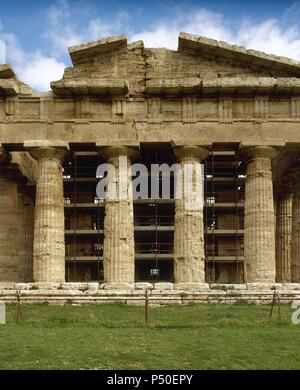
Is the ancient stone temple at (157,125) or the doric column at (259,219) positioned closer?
the doric column at (259,219)

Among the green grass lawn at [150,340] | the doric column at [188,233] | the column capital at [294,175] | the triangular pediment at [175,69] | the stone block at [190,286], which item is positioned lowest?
the green grass lawn at [150,340]

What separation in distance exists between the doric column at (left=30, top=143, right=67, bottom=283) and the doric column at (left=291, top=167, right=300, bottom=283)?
40.0 ft

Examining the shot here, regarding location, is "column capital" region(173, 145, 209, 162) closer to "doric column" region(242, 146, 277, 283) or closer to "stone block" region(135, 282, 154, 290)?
"doric column" region(242, 146, 277, 283)

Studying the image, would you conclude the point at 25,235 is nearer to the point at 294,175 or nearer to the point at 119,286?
the point at 119,286

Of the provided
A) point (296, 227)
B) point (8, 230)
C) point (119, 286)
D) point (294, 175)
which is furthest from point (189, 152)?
point (8, 230)

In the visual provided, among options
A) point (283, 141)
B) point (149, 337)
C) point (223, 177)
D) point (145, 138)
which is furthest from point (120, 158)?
point (149, 337)

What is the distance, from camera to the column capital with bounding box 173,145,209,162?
2820 cm

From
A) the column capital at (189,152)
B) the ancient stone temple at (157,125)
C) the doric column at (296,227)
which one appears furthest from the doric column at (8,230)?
the doric column at (296,227)

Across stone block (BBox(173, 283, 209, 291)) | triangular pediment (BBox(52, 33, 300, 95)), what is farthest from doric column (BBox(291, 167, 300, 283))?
stone block (BBox(173, 283, 209, 291))

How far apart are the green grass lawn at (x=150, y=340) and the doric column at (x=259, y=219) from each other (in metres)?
5.43

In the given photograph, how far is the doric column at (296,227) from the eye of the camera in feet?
103

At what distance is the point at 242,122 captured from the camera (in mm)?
28500

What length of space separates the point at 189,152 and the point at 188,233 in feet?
12.7

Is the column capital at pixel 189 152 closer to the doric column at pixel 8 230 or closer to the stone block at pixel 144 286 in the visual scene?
the stone block at pixel 144 286
